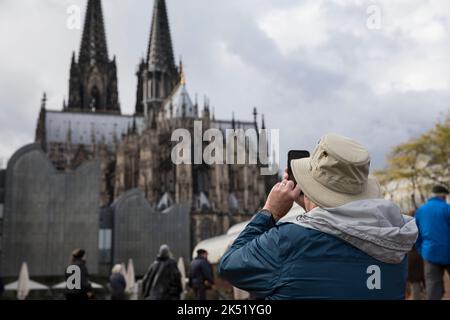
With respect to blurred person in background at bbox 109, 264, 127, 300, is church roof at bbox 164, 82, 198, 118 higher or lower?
higher

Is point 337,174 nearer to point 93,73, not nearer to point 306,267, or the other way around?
point 306,267

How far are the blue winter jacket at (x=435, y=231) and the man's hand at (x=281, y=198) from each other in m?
4.05

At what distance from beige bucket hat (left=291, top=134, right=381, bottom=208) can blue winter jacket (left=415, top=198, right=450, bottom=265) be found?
4010 mm

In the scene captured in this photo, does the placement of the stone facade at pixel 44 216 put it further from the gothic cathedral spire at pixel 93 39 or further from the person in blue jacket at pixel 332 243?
the gothic cathedral spire at pixel 93 39

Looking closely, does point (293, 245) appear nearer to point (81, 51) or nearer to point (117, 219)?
point (117, 219)

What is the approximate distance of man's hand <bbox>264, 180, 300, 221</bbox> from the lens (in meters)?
2.27

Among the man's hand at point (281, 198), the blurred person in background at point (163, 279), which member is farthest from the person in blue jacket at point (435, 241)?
the man's hand at point (281, 198)

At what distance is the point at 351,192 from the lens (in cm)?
218

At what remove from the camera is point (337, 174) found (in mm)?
2162

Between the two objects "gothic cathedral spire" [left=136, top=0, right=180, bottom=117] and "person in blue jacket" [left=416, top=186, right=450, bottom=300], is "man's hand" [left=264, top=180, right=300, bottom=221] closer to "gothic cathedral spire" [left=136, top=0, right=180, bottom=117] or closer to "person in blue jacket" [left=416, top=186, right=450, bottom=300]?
"person in blue jacket" [left=416, top=186, right=450, bottom=300]

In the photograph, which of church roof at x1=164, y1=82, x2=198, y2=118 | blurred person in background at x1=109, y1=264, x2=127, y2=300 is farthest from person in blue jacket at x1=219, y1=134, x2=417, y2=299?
church roof at x1=164, y1=82, x2=198, y2=118
